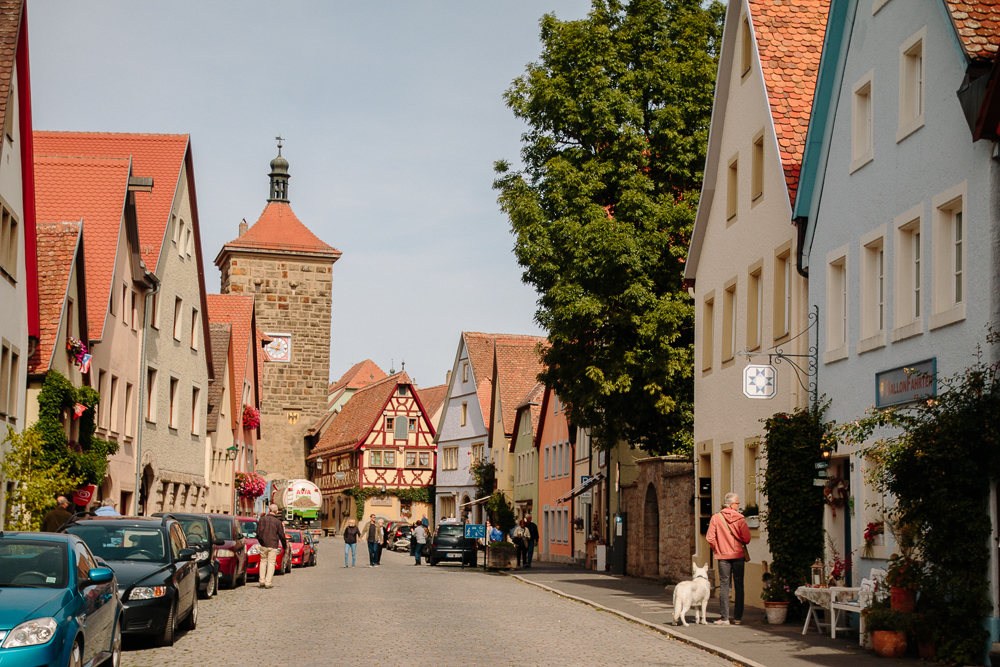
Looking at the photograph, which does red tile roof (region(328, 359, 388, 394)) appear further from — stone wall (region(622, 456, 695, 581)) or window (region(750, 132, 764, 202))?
window (region(750, 132, 764, 202))

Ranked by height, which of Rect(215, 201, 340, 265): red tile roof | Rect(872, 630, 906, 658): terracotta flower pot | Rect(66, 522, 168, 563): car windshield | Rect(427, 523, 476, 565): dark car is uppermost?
Rect(215, 201, 340, 265): red tile roof

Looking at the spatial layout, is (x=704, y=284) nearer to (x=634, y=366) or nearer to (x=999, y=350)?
(x=634, y=366)

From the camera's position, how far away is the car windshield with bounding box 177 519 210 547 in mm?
21516

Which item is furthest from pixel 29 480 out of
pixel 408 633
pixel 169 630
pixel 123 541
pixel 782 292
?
pixel 782 292

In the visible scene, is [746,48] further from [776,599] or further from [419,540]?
[419,540]

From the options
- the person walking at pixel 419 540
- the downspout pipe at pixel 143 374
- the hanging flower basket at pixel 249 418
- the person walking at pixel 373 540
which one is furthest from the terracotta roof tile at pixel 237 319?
the downspout pipe at pixel 143 374

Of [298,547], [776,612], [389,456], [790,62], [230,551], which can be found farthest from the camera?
[389,456]

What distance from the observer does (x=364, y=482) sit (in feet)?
264

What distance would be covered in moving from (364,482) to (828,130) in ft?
213

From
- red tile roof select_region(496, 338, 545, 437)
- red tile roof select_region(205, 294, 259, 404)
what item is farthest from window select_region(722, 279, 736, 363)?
red tile roof select_region(496, 338, 545, 437)

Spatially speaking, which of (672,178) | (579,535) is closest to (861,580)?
(672,178)

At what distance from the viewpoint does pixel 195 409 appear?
42.3 m

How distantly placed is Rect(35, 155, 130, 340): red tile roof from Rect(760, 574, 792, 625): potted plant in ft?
60.2

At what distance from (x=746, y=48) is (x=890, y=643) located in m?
12.9
